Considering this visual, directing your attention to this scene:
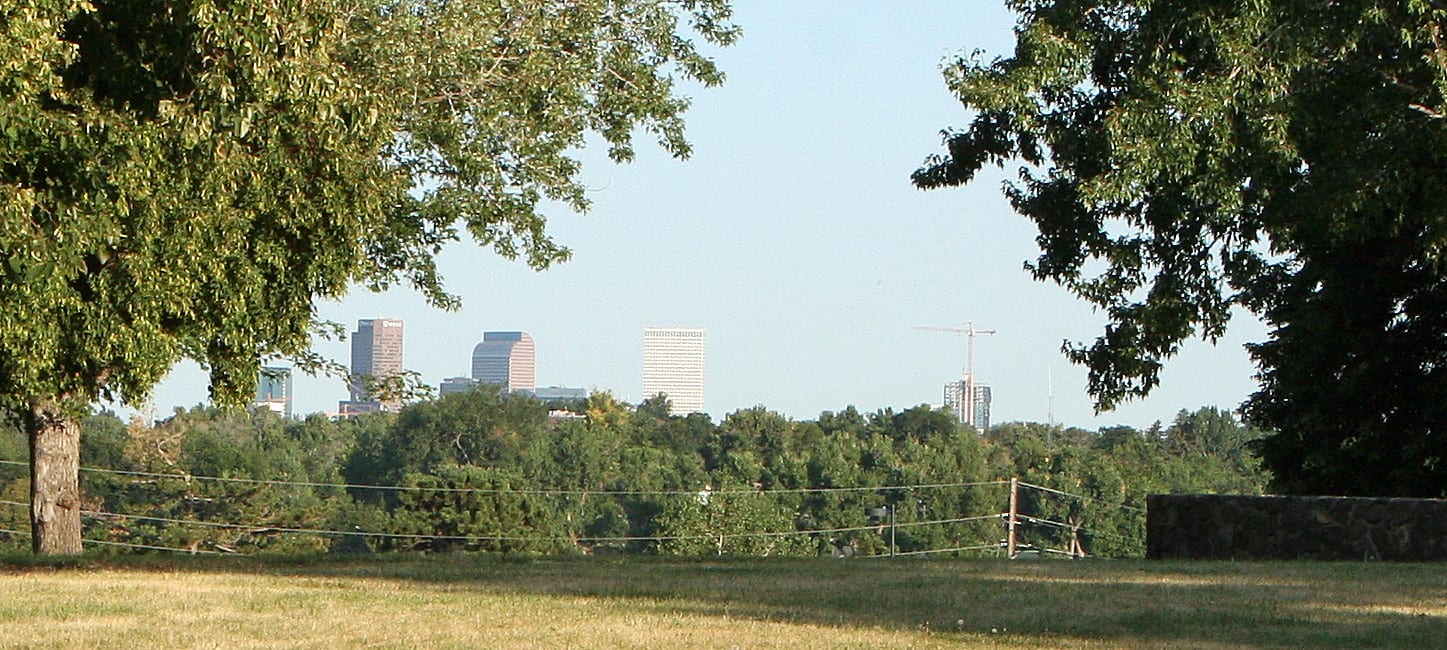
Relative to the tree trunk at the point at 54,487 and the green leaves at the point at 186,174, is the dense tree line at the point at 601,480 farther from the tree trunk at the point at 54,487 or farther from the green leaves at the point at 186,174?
the green leaves at the point at 186,174

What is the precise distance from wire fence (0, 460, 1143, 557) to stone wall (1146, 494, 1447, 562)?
42510mm

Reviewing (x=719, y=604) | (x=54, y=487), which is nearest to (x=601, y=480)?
(x=54, y=487)

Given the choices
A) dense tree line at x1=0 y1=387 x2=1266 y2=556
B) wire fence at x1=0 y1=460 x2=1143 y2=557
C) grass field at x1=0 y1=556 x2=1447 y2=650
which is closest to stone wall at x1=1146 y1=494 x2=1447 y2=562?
grass field at x1=0 y1=556 x2=1447 y2=650

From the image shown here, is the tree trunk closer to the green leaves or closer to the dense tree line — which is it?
the green leaves

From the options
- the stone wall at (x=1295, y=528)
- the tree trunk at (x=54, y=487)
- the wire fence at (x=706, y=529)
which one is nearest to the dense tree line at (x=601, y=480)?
the wire fence at (x=706, y=529)

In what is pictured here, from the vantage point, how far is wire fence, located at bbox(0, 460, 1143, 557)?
6762 cm

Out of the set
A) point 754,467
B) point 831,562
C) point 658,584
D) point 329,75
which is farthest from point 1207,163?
point 754,467

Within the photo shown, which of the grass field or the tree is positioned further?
the tree

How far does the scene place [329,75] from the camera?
13.7m

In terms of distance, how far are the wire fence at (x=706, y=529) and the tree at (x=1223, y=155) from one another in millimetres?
39114

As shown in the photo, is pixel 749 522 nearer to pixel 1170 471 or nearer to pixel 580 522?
pixel 580 522

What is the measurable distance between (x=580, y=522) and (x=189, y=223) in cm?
9020

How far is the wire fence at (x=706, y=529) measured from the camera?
6762cm

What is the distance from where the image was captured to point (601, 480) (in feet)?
368
